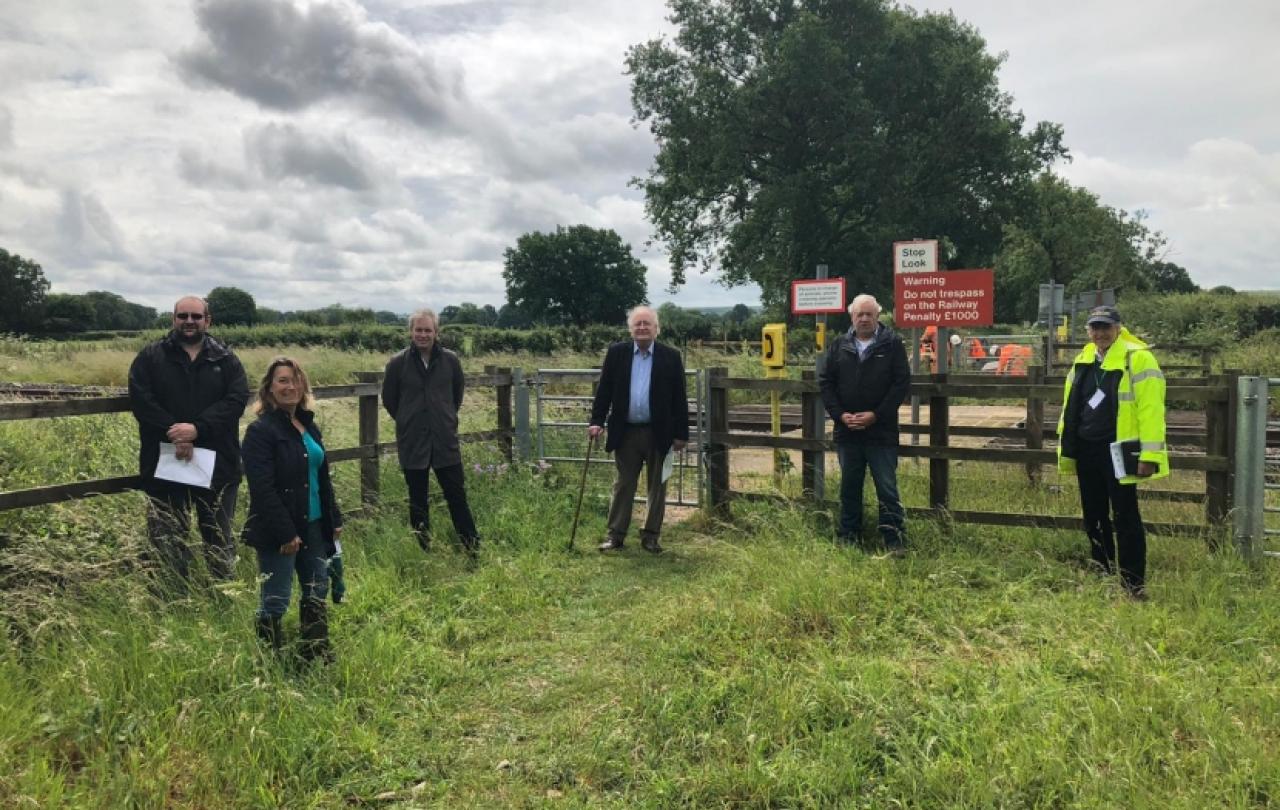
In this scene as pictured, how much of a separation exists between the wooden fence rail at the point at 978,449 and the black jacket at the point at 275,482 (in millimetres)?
3920

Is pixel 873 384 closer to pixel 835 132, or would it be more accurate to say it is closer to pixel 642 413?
pixel 642 413

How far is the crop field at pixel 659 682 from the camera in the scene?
311 centimetres

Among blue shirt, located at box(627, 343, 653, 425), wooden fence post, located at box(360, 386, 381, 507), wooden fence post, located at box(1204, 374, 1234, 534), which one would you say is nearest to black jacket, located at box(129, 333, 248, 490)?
wooden fence post, located at box(360, 386, 381, 507)

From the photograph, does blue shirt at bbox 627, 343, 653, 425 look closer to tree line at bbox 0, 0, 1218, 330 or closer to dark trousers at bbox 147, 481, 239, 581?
dark trousers at bbox 147, 481, 239, 581

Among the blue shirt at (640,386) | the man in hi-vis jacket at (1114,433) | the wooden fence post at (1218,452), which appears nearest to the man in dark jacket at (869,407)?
the man in hi-vis jacket at (1114,433)

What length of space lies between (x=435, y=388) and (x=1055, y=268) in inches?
2046

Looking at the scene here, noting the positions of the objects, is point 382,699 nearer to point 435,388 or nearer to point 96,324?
point 435,388

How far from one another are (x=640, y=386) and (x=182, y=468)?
11.1ft

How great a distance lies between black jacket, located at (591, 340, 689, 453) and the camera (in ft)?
22.3

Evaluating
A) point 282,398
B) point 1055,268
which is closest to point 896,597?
point 282,398

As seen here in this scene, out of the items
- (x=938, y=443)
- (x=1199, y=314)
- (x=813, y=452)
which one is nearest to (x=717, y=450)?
(x=813, y=452)

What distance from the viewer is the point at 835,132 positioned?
34.1 m

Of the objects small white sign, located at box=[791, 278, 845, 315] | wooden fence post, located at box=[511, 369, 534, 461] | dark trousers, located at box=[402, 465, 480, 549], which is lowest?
dark trousers, located at box=[402, 465, 480, 549]

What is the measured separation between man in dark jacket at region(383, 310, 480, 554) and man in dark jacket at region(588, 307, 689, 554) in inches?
46.1
